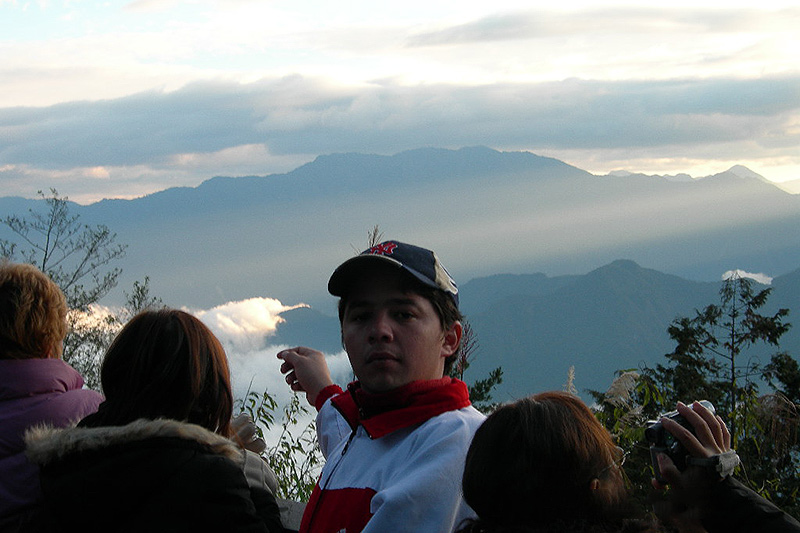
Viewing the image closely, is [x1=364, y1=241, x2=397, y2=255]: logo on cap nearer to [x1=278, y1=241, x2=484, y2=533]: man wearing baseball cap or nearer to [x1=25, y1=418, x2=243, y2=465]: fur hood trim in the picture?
[x1=278, y1=241, x2=484, y2=533]: man wearing baseball cap

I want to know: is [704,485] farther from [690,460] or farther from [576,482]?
[576,482]

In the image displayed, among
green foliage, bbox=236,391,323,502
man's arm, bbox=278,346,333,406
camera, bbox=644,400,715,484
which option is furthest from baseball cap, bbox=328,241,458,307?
green foliage, bbox=236,391,323,502

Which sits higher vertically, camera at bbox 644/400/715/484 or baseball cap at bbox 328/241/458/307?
baseball cap at bbox 328/241/458/307

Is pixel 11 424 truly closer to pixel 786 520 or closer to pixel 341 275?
pixel 341 275

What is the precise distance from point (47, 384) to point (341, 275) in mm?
1249

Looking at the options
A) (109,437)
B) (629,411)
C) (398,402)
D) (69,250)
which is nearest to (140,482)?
(109,437)

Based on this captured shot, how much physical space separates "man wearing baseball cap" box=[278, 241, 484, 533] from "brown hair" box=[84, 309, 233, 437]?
36cm

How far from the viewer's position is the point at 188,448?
6.82 feet

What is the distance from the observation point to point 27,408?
2826 mm

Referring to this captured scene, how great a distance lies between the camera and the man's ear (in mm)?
2352

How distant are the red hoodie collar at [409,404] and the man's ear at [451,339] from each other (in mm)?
121

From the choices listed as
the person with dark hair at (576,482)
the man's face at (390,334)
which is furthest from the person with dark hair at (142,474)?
the person with dark hair at (576,482)

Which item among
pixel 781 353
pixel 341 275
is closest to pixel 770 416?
pixel 341 275

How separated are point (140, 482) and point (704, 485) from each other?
4.32 ft
